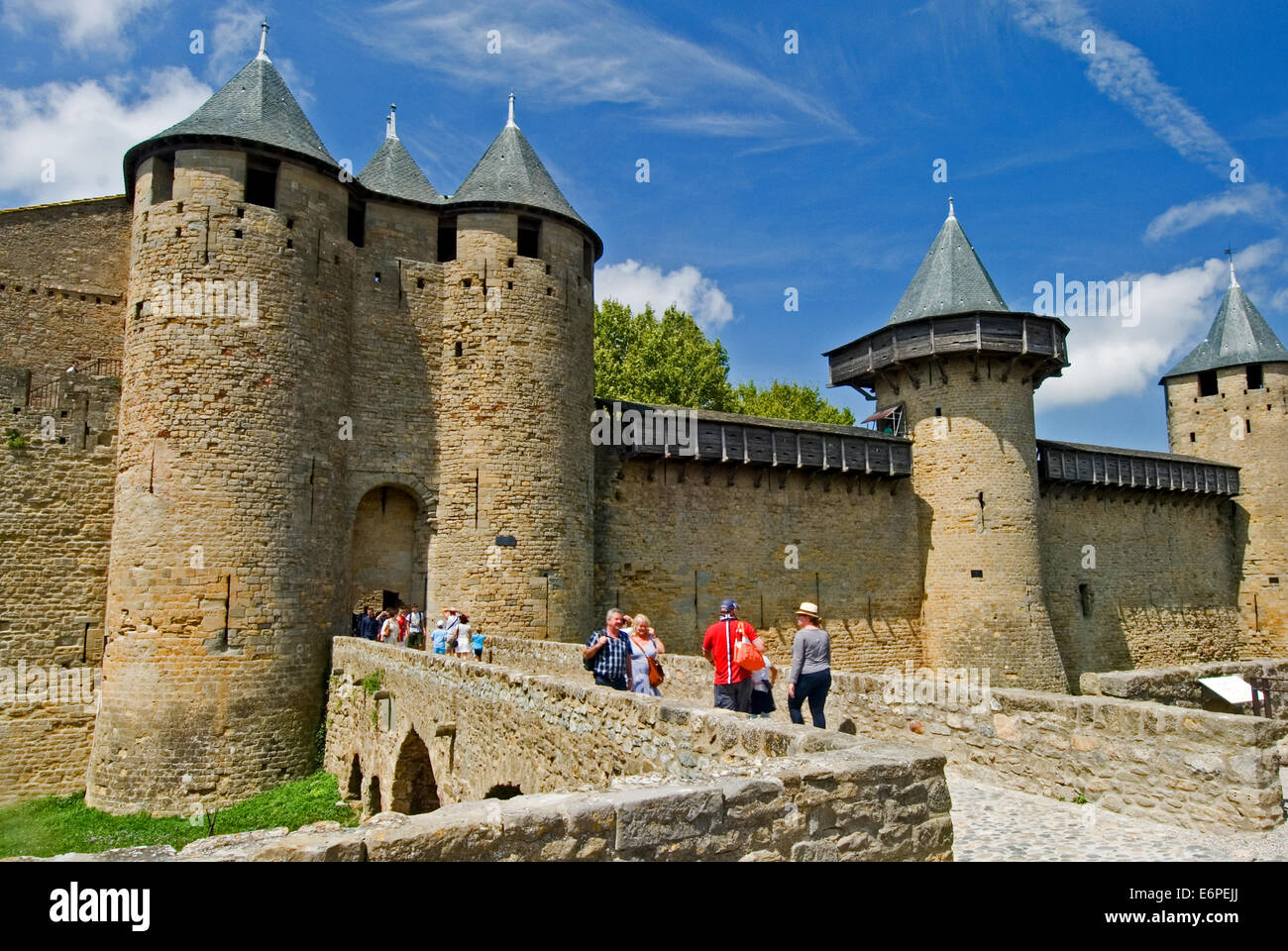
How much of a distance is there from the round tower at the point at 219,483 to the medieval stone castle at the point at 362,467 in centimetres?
5

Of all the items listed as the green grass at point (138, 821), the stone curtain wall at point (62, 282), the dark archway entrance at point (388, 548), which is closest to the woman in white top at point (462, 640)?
the green grass at point (138, 821)

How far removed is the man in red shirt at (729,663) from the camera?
26.8ft

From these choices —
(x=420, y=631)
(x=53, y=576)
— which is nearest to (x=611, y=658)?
(x=420, y=631)

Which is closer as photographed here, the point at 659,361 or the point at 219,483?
the point at 219,483

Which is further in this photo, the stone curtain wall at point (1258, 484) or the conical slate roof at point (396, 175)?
the stone curtain wall at point (1258, 484)

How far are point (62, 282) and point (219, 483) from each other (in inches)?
218

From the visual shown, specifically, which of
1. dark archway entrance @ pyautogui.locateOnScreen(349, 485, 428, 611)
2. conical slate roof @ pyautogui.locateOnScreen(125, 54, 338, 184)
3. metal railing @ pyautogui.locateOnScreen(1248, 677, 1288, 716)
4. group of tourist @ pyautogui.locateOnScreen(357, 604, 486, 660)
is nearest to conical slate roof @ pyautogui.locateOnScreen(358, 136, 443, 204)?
conical slate roof @ pyautogui.locateOnScreen(125, 54, 338, 184)

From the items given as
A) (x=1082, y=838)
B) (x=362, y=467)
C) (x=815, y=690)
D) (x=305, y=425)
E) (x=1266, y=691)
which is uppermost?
(x=305, y=425)

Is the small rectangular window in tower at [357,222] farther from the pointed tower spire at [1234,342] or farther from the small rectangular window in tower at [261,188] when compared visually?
the pointed tower spire at [1234,342]

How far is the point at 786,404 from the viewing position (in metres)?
37.0

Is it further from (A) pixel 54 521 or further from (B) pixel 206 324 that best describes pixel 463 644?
(A) pixel 54 521

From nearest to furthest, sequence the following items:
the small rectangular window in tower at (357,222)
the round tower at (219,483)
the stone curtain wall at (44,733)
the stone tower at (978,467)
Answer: the round tower at (219,483) < the stone curtain wall at (44,733) < the small rectangular window in tower at (357,222) < the stone tower at (978,467)

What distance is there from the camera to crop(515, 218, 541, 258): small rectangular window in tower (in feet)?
57.8

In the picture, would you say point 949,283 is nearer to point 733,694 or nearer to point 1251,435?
point 1251,435
